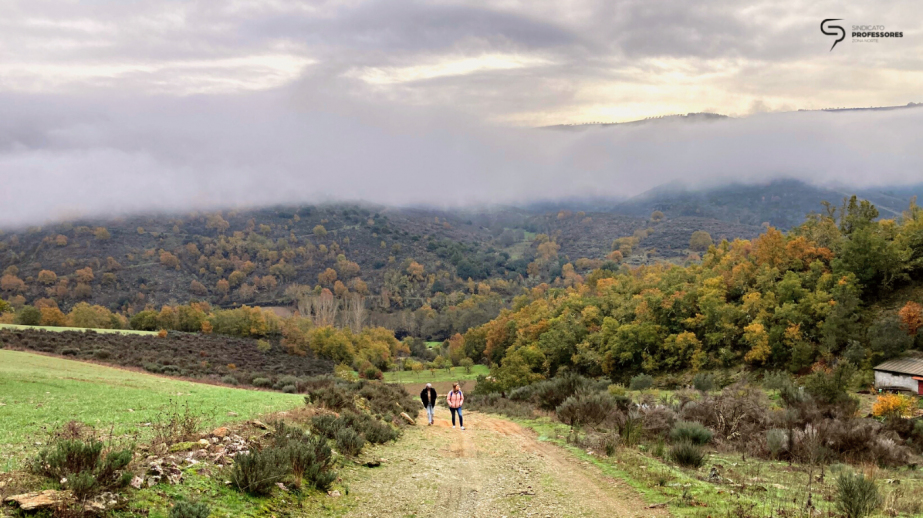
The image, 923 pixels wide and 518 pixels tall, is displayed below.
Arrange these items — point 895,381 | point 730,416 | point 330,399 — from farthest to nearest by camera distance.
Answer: point 895,381
point 730,416
point 330,399

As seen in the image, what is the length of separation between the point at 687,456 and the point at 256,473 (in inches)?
381

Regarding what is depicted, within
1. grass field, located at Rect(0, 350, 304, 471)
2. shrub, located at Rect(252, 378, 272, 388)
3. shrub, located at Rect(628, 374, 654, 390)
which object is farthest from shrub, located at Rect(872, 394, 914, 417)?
shrub, located at Rect(252, 378, 272, 388)

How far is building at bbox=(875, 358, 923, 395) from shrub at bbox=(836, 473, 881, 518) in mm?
32999

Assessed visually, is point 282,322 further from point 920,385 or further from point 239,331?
point 920,385

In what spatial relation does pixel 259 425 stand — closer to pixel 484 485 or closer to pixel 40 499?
pixel 484 485

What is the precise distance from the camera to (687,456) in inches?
512

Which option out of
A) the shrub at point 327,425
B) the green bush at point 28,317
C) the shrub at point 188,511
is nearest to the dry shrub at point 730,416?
the shrub at point 327,425

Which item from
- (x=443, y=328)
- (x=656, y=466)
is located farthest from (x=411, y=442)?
(x=443, y=328)

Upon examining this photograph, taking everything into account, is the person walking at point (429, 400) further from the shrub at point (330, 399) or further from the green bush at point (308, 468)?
the green bush at point (308, 468)

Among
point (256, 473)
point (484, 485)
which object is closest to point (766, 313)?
point (484, 485)

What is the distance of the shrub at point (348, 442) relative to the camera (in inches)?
486

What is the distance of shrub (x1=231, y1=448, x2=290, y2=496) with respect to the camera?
829cm

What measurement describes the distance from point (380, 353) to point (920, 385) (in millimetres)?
81071

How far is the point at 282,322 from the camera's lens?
10775 centimetres
